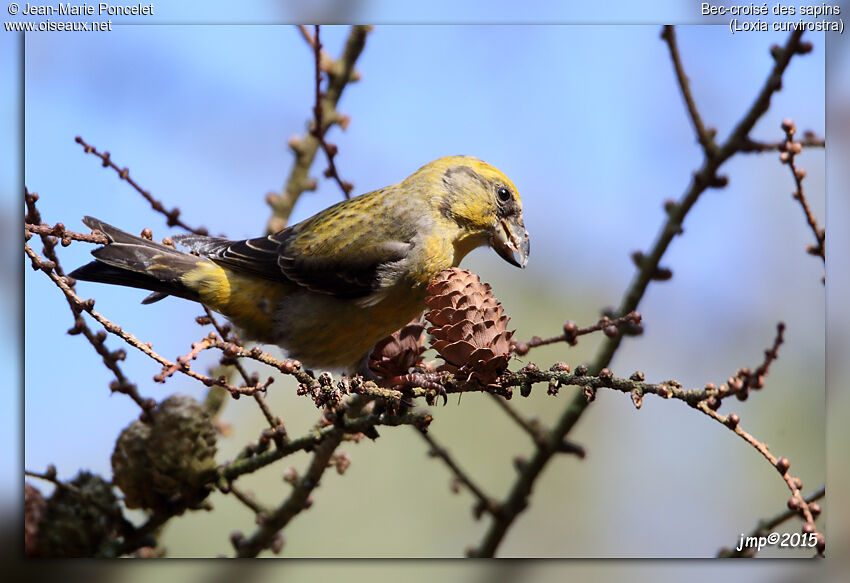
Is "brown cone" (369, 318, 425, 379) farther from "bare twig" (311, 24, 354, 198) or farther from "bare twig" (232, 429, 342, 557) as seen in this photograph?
"bare twig" (311, 24, 354, 198)

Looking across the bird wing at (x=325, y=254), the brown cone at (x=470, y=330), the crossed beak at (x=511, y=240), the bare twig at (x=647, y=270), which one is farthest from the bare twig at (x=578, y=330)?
the bird wing at (x=325, y=254)

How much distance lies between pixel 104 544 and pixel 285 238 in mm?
885

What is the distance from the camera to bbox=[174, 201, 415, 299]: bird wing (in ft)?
6.63

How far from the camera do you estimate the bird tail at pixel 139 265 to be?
1906mm

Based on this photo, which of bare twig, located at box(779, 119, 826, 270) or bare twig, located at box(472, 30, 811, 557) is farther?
bare twig, located at box(472, 30, 811, 557)

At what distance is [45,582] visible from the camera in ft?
5.84

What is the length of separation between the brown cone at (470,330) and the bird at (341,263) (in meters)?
0.44

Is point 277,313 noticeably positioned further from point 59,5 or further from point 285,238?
point 59,5

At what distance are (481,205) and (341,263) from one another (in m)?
0.40

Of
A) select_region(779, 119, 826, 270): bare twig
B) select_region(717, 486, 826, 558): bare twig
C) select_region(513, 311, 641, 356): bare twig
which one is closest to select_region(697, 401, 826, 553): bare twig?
select_region(513, 311, 641, 356): bare twig

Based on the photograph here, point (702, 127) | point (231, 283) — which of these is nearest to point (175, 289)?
point (231, 283)

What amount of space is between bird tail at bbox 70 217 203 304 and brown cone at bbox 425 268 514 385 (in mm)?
824

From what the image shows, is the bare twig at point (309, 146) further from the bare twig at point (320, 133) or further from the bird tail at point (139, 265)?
the bare twig at point (320, 133)

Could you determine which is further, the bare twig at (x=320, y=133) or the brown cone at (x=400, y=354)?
the bare twig at (x=320, y=133)
